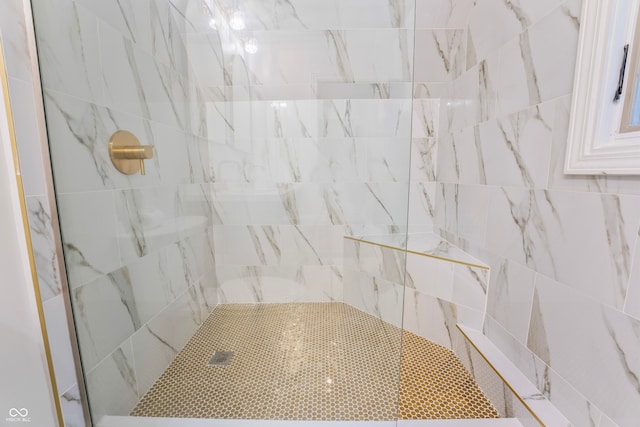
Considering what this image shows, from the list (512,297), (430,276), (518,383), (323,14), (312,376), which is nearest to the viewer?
(518,383)

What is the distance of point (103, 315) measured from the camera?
0.88 m

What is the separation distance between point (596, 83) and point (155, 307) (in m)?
1.75

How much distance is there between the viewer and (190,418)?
95cm

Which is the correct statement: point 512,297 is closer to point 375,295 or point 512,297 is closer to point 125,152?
point 375,295

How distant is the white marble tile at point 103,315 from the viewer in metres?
0.80

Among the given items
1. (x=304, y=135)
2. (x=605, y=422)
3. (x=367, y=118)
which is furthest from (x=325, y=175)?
(x=605, y=422)

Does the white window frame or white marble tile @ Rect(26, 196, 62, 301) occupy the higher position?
the white window frame

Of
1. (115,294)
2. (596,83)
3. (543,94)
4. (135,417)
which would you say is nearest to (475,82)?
(543,94)

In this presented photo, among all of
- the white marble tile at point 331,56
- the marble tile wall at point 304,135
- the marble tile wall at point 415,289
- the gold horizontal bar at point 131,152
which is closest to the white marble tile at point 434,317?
the marble tile wall at point 415,289

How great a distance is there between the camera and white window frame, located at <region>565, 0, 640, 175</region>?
2.12 ft

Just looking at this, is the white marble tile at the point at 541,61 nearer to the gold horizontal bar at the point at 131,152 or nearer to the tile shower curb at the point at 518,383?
the tile shower curb at the point at 518,383

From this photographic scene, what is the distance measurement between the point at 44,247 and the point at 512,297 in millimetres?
1567

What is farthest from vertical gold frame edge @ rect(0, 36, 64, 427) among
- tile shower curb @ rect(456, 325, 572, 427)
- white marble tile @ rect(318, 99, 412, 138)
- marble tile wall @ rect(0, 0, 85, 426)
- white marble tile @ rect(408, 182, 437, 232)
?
white marble tile @ rect(408, 182, 437, 232)

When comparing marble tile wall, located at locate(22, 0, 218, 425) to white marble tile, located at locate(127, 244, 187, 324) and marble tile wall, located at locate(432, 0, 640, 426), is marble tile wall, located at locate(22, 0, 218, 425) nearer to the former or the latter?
white marble tile, located at locate(127, 244, 187, 324)
